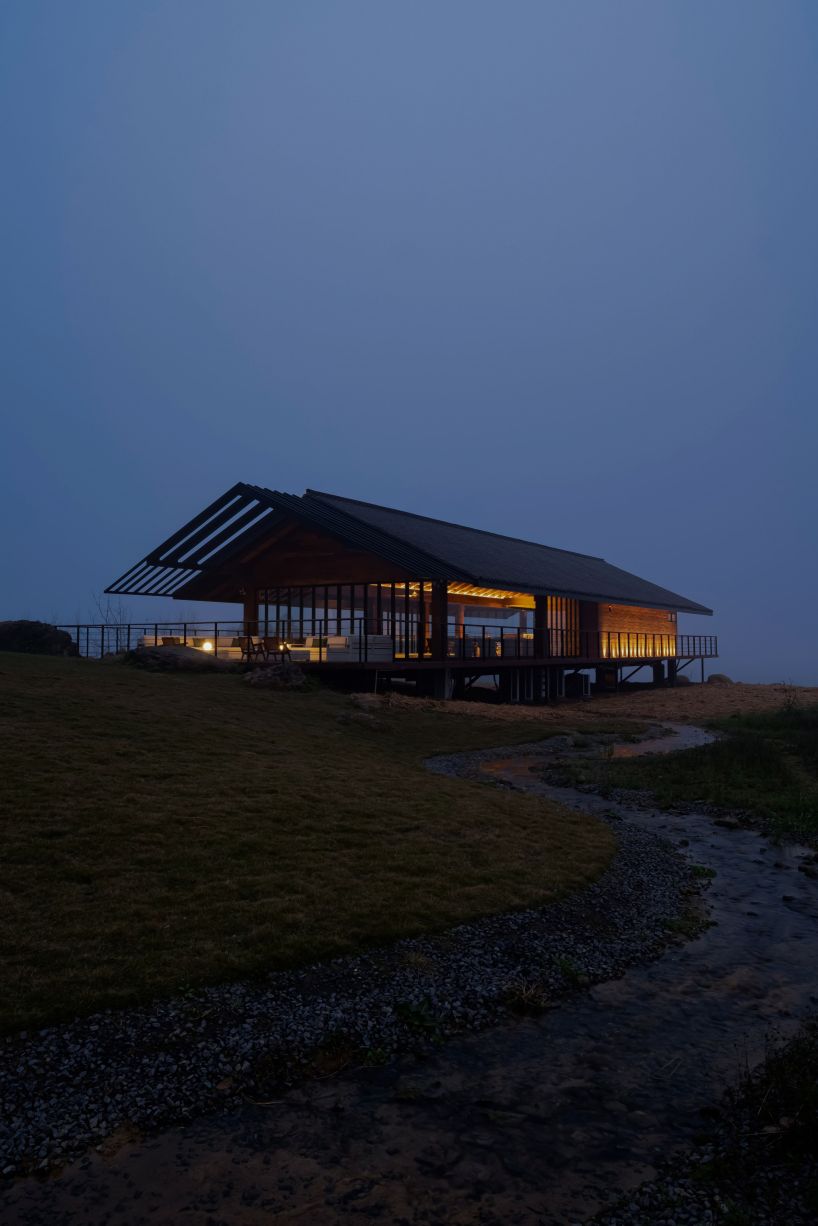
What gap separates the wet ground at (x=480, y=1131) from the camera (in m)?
4.14

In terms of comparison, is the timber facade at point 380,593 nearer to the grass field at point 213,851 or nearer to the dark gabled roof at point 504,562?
the dark gabled roof at point 504,562

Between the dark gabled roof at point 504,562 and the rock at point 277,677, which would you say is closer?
the rock at point 277,677

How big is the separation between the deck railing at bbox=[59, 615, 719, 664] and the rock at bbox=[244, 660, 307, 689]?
11.3 feet

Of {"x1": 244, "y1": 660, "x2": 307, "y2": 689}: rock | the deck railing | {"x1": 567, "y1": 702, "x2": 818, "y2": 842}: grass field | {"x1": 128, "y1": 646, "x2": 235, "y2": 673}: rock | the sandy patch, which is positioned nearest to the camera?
{"x1": 567, "y1": 702, "x2": 818, "y2": 842}: grass field

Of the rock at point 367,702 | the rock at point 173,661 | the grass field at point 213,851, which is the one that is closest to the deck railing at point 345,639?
the rock at point 173,661

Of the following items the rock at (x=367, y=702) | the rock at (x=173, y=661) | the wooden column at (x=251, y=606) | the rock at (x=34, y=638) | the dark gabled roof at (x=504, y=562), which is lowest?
the rock at (x=367, y=702)

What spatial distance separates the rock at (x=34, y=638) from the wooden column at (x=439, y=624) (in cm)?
1417

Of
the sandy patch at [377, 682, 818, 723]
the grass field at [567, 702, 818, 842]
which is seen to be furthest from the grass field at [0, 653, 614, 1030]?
the sandy patch at [377, 682, 818, 723]

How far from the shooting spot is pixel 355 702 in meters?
22.8

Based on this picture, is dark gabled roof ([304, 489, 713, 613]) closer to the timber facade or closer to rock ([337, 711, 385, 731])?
the timber facade

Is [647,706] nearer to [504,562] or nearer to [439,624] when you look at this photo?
[504,562]

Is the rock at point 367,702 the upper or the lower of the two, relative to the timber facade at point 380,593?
lower

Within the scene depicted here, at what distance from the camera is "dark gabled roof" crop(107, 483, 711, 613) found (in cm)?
2786

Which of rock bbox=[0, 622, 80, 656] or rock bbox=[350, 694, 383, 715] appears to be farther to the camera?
rock bbox=[0, 622, 80, 656]
